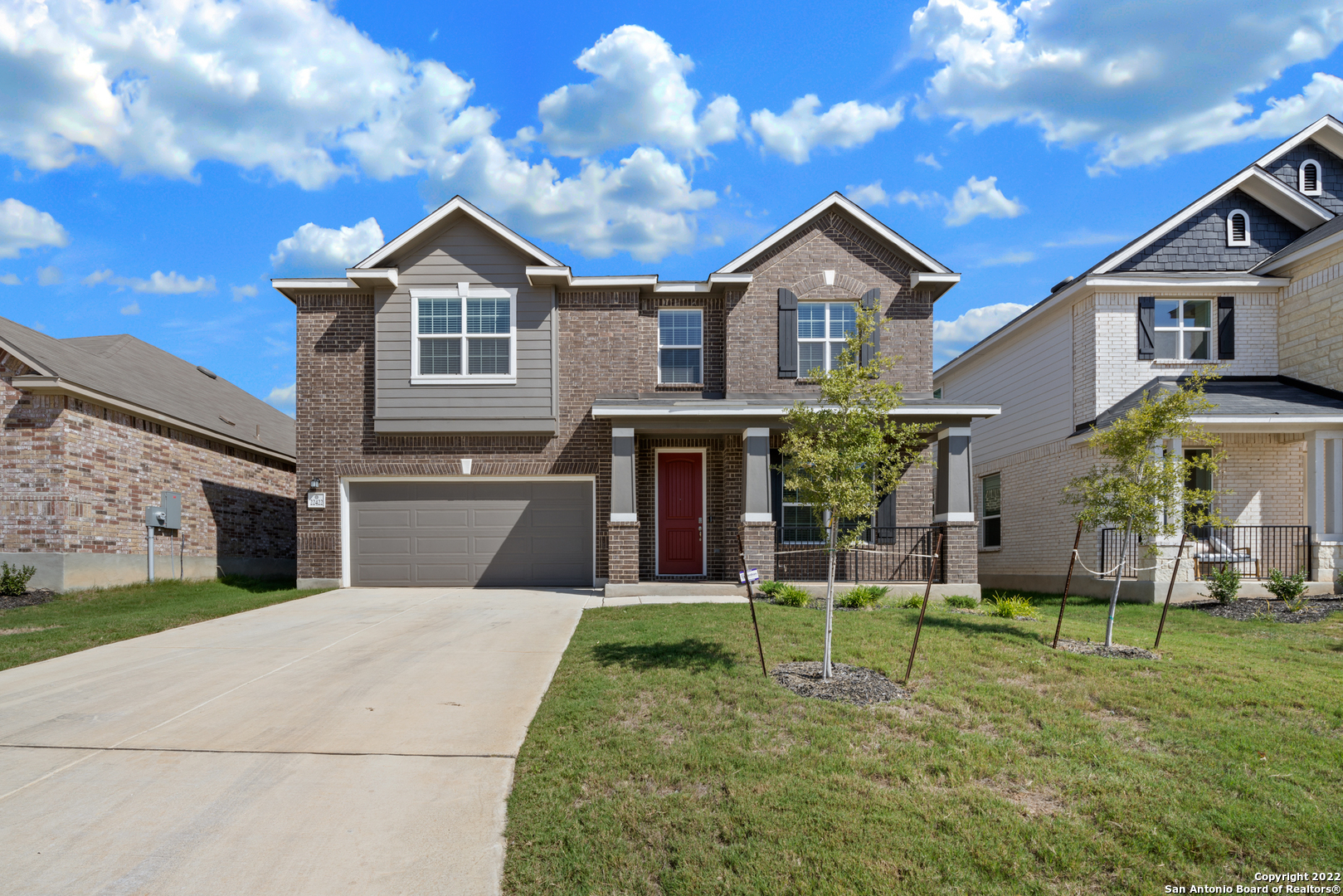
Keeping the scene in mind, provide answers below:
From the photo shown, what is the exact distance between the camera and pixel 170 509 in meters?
16.4

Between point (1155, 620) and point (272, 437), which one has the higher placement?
point (272, 437)

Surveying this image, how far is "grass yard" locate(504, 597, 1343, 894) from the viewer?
4090mm

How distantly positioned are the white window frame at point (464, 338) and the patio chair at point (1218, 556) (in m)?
14.2

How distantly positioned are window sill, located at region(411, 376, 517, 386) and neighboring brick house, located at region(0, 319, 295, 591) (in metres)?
6.18

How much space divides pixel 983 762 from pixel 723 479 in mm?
10461

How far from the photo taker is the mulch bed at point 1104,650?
8320mm

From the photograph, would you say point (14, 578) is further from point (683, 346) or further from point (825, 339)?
point (825, 339)

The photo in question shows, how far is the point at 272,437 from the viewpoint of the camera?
21953 mm

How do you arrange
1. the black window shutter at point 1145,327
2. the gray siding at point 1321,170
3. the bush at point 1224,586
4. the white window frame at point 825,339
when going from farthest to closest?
the gray siding at point 1321,170, the black window shutter at point 1145,327, the white window frame at point 825,339, the bush at point 1224,586

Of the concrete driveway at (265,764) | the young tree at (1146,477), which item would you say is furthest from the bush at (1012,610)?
the concrete driveway at (265,764)

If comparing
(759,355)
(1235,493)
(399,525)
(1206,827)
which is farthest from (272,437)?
(1235,493)

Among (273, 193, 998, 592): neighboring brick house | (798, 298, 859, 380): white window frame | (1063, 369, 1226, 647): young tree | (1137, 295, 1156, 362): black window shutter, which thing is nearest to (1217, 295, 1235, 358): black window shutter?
(1137, 295, 1156, 362): black window shutter

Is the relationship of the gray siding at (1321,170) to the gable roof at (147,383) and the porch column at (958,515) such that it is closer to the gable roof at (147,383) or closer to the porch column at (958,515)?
the porch column at (958,515)

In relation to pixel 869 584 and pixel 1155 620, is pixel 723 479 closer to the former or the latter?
pixel 869 584
